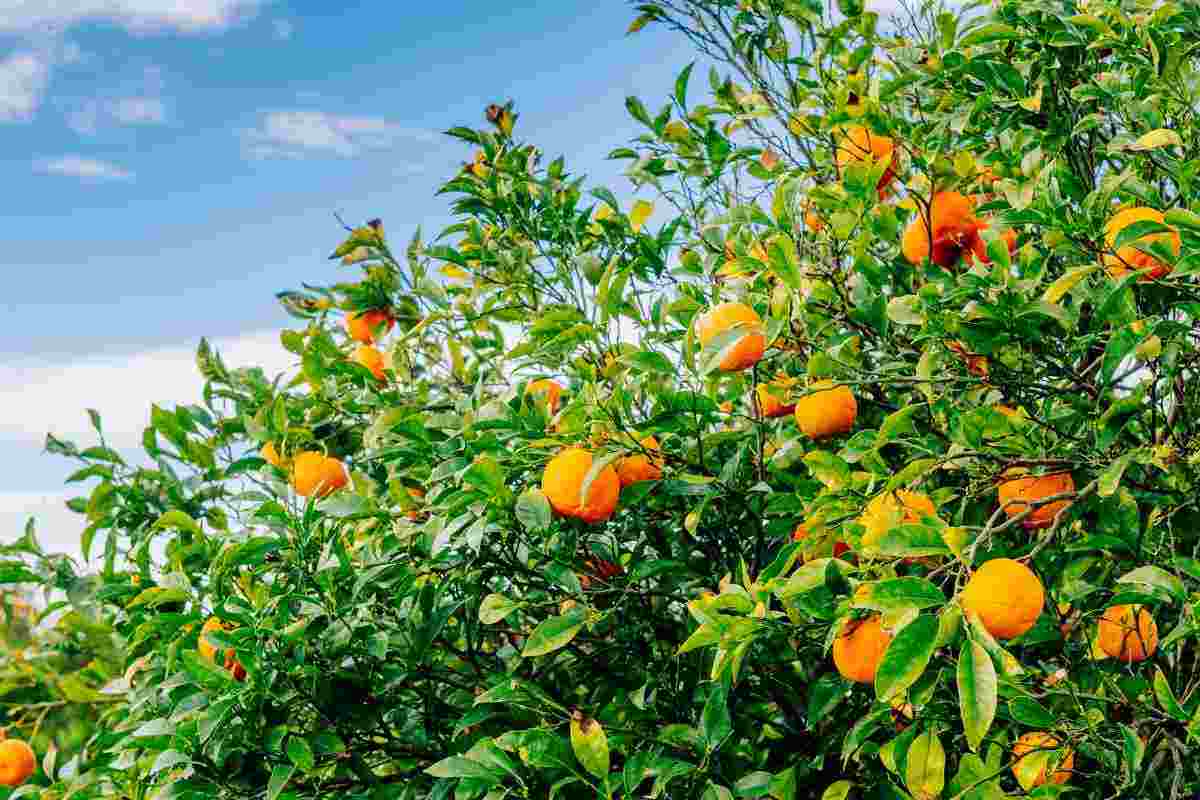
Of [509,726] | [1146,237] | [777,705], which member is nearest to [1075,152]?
[1146,237]

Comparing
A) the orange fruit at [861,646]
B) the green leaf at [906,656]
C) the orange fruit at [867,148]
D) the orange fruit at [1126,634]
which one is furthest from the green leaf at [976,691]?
the orange fruit at [867,148]

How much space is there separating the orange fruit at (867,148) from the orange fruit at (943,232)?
0.25m

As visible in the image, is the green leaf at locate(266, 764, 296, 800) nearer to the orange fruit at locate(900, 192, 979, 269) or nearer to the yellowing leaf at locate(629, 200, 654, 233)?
the yellowing leaf at locate(629, 200, 654, 233)

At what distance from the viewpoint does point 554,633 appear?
1541mm

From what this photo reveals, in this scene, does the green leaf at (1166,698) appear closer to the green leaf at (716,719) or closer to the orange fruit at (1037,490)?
the orange fruit at (1037,490)

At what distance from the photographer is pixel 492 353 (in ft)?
8.49

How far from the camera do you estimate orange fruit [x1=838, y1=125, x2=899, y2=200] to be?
7.22 feet

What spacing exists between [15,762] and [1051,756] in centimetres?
235

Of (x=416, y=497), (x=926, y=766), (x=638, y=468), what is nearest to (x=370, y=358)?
(x=416, y=497)

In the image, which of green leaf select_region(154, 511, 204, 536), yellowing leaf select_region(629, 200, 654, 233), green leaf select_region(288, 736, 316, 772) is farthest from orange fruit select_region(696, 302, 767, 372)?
green leaf select_region(154, 511, 204, 536)

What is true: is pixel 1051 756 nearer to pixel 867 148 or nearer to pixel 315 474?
pixel 867 148

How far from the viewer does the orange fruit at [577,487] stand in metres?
1.48

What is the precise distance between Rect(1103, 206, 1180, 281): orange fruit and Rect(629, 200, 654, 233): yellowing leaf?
3.18ft

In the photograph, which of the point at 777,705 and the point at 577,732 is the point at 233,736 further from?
the point at 777,705
